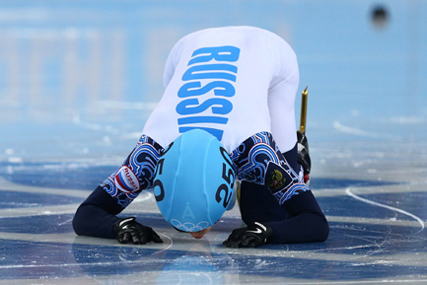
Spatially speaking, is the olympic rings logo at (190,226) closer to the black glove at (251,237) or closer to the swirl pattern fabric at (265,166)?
the black glove at (251,237)

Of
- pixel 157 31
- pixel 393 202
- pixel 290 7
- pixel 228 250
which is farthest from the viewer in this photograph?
pixel 290 7

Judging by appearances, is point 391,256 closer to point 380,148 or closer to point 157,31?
point 380,148

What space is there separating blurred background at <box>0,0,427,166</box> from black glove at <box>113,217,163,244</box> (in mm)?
3529

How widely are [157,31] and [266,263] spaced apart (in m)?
22.4

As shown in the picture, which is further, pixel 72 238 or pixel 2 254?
pixel 72 238

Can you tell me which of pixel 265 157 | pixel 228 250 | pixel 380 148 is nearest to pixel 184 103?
pixel 265 157

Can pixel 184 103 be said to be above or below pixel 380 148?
above

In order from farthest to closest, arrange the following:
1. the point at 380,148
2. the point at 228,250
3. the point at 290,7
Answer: the point at 290,7 < the point at 380,148 < the point at 228,250

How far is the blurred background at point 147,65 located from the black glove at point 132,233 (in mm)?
3529

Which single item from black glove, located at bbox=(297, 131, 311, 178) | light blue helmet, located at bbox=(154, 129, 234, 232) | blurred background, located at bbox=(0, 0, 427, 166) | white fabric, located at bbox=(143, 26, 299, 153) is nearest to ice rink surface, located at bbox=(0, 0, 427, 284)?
blurred background, located at bbox=(0, 0, 427, 166)

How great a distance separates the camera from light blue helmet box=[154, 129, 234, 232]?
4.07m

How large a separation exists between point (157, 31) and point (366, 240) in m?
21.8

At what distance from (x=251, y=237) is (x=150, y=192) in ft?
7.31

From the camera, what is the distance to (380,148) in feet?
28.6
